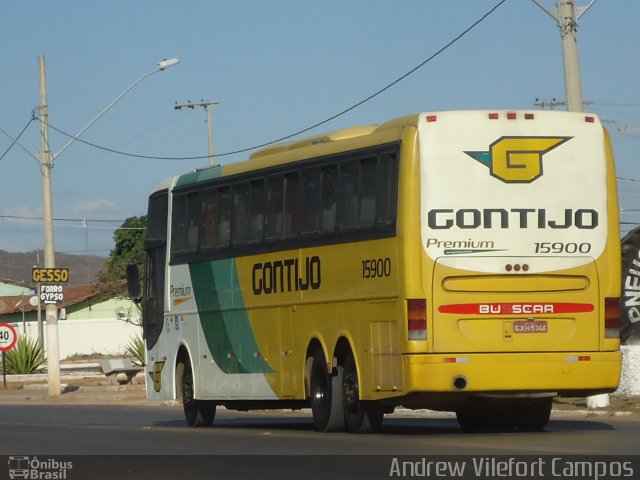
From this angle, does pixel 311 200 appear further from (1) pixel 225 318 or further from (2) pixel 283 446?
(2) pixel 283 446

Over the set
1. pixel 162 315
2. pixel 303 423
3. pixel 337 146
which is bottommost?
pixel 303 423

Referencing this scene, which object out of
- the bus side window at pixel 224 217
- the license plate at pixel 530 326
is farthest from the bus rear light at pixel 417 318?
the bus side window at pixel 224 217

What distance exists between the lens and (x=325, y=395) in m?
19.3

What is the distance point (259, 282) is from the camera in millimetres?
20750

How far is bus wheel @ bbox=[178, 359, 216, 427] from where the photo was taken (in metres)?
23.0

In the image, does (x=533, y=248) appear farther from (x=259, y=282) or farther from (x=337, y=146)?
(x=259, y=282)

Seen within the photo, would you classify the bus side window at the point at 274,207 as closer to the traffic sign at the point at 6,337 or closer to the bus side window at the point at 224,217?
the bus side window at the point at 224,217

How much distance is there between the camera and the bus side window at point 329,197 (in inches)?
741

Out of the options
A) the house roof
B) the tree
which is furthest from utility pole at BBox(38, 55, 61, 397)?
the tree

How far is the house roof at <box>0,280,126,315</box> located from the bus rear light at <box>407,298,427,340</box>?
66.7 meters

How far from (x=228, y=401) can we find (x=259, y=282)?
2328 mm

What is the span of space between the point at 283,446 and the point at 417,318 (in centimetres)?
208
